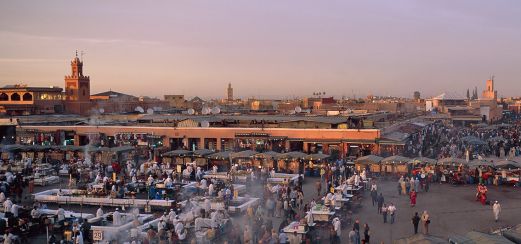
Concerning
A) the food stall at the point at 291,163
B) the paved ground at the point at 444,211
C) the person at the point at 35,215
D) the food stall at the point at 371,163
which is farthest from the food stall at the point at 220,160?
the person at the point at 35,215

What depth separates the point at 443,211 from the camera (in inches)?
699

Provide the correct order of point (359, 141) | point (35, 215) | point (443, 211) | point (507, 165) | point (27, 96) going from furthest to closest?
point (27, 96) → point (359, 141) → point (507, 165) → point (443, 211) → point (35, 215)

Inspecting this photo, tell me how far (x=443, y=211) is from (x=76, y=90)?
49.8 metres

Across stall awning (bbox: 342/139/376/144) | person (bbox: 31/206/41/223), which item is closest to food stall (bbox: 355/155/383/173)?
stall awning (bbox: 342/139/376/144)

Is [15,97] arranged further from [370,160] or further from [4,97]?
[370,160]

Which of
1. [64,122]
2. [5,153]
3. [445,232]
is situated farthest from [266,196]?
[64,122]

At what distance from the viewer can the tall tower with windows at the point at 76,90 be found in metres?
59.7

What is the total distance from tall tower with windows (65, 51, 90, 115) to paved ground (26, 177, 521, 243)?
139 ft

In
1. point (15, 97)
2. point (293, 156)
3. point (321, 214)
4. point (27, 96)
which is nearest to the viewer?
point (321, 214)

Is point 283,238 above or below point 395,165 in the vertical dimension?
below

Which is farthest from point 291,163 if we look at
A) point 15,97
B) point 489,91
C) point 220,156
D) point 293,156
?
point 489,91

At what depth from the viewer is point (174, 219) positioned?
599 inches

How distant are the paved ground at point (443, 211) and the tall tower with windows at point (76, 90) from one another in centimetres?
4244

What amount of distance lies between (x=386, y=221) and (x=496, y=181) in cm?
843
